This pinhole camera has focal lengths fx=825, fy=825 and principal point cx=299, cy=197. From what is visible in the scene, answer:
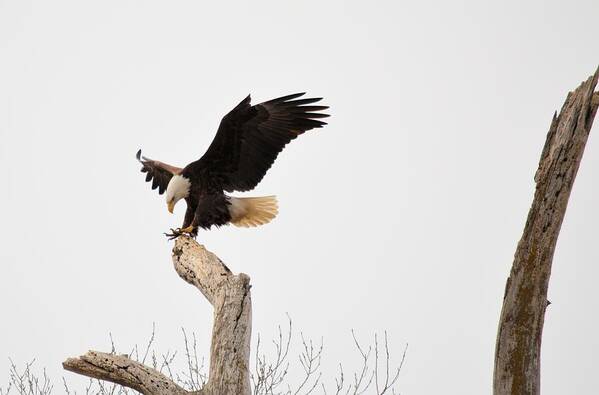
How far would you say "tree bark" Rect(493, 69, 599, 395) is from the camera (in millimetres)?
3395

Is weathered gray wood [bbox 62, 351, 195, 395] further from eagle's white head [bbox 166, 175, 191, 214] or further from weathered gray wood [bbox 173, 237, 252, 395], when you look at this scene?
eagle's white head [bbox 166, 175, 191, 214]

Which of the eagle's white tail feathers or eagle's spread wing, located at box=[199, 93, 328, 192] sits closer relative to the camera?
eagle's spread wing, located at box=[199, 93, 328, 192]

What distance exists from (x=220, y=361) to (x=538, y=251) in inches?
63.3

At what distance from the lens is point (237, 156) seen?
7012mm

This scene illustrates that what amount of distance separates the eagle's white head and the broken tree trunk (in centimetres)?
271

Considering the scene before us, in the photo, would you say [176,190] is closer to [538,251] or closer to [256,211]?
[256,211]

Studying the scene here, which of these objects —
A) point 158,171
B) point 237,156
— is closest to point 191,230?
point 237,156

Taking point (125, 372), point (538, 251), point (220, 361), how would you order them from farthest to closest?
point (220, 361) < point (125, 372) < point (538, 251)

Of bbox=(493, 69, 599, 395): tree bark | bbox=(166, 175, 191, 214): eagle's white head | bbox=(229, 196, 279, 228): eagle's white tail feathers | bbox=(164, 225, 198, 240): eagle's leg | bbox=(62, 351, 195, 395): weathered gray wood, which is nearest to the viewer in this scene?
bbox=(493, 69, 599, 395): tree bark

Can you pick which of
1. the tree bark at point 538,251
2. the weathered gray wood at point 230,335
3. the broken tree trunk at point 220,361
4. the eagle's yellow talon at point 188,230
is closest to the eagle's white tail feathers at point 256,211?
the eagle's yellow talon at point 188,230

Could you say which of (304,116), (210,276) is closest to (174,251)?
(210,276)

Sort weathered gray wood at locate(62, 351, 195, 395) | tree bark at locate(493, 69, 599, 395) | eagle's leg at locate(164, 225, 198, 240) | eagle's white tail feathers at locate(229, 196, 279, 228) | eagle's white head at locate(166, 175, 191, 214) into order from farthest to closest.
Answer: eagle's white tail feathers at locate(229, 196, 279, 228) < eagle's white head at locate(166, 175, 191, 214) < eagle's leg at locate(164, 225, 198, 240) < weathered gray wood at locate(62, 351, 195, 395) < tree bark at locate(493, 69, 599, 395)

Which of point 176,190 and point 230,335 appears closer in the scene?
point 230,335

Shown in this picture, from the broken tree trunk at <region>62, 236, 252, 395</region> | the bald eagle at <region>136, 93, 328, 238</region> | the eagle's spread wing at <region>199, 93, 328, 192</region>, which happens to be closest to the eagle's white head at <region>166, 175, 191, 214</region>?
the bald eagle at <region>136, 93, 328, 238</region>
